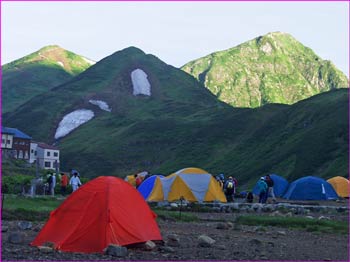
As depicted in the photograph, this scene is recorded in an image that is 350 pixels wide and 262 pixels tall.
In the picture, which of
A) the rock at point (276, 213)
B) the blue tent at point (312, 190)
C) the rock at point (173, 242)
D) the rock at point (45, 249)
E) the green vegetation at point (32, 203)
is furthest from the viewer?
the blue tent at point (312, 190)

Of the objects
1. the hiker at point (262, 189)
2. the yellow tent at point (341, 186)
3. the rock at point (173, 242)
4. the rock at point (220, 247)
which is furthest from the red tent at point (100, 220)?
the yellow tent at point (341, 186)

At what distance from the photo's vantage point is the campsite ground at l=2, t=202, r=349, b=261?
1430 cm

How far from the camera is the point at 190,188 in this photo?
3734cm

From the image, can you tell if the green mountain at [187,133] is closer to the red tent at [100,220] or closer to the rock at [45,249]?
the red tent at [100,220]

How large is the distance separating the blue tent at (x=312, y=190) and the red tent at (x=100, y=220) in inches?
1201

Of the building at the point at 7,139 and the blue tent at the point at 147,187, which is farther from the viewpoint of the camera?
the building at the point at 7,139

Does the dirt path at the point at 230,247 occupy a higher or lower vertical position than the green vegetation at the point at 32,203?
lower

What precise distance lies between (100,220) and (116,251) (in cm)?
153

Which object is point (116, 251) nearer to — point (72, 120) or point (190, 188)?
point (190, 188)

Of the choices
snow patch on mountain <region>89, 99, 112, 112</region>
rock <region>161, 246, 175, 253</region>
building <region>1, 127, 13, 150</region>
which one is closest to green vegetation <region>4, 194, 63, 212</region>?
rock <region>161, 246, 175, 253</region>

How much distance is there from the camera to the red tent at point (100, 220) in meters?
15.4

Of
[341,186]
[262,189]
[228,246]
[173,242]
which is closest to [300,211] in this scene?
[262,189]

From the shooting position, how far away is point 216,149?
11094cm

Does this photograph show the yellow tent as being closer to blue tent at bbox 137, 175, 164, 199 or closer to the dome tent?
the dome tent
